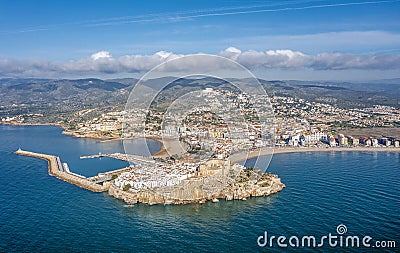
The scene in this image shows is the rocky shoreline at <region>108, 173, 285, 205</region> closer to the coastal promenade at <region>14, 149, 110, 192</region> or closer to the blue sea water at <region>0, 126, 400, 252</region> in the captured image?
the blue sea water at <region>0, 126, 400, 252</region>

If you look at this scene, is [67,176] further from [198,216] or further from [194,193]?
[198,216]

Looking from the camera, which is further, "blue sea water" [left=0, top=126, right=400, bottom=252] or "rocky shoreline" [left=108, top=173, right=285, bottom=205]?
"rocky shoreline" [left=108, top=173, right=285, bottom=205]

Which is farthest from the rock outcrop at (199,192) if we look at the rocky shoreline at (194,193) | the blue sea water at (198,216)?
the blue sea water at (198,216)

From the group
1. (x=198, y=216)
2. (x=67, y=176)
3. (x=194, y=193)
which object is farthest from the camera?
(x=67, y=176)

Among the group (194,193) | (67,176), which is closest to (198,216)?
(194,193)

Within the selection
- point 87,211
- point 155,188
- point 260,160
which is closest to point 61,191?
point 87,211

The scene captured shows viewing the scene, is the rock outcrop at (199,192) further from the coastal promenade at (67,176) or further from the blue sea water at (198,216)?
the coastal promenade at (67,176)

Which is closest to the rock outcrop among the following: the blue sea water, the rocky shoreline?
the rocky shoreline

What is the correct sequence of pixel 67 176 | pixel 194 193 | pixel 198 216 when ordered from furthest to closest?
pixel 67 176 < pixel 194 193 < pixel 198 216
